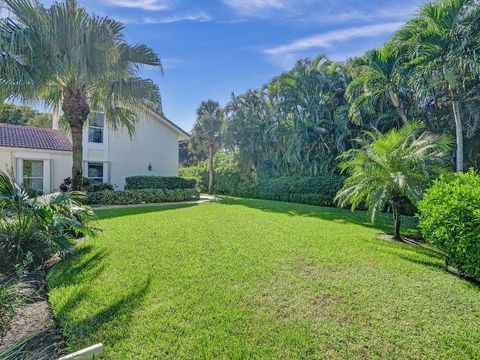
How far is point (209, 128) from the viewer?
28250mm

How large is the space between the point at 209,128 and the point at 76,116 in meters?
17.1

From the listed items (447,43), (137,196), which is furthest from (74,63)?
(447,43)

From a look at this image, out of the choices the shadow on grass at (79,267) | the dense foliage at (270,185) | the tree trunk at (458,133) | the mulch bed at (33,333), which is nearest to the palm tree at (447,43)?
the tree trunk at (458,133)

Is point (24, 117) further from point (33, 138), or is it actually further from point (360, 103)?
point (360, 103)

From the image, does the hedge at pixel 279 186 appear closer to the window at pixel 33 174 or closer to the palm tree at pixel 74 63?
the palm tree at pixel 74 63

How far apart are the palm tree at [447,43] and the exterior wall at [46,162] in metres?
20.5

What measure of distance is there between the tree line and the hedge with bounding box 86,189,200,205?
887 cm

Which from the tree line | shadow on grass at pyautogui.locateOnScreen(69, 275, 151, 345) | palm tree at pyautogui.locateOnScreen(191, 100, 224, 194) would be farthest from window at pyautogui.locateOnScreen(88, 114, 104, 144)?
shadow on grass at pyautogui.locateOnScreen(69, 275, 151, 345)

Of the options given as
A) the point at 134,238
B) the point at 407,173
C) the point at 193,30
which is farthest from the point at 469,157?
the point at 134,238

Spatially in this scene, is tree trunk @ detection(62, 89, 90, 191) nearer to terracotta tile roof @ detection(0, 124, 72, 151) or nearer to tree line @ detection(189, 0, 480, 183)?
terracotta tile roof @ detection(0, 124, 72, 151)

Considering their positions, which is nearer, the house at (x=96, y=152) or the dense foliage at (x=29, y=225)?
the dense foliage at (x=29, y=225)

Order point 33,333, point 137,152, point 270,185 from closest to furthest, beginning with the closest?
point 33,333
point 137,152
point 270,185

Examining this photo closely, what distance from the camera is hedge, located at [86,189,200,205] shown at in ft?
47.6

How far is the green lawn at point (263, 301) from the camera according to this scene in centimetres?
304
